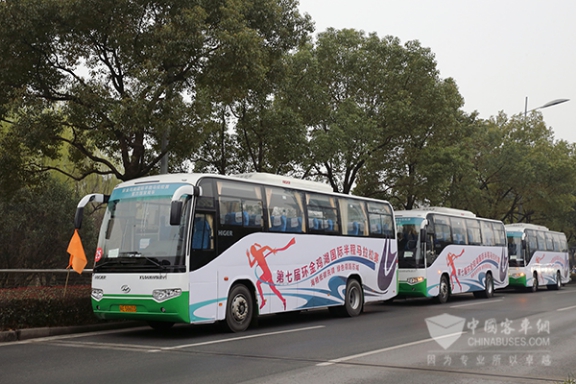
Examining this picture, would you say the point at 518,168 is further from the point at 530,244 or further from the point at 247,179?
the point at 247,179

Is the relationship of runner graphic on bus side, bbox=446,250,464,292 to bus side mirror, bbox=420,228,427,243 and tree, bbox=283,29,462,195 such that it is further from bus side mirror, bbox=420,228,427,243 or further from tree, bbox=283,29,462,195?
tree, bbox=283,29,462,195

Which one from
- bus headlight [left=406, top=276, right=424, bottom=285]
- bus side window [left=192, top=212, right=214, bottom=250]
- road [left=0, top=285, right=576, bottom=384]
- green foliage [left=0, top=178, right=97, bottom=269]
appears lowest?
road [left=0, top=285, right=576, bottom=384]

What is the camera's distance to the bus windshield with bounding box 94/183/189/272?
1219cm

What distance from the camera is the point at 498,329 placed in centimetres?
1373

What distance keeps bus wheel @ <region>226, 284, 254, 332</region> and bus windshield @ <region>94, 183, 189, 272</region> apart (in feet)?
5.46

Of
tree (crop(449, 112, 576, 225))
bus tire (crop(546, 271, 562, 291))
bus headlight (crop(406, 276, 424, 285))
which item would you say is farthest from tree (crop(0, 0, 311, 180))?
bus tire (crop(546, 271, 562, 291))

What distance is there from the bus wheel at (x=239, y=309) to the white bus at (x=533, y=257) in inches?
843

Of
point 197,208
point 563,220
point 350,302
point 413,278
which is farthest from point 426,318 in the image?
point 563,220

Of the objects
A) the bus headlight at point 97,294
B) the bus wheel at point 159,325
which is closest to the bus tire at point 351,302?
the bus wheel at point 159,325

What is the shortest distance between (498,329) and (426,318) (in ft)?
9.99

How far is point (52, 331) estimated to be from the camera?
12.9 m

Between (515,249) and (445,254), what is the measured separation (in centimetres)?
1015

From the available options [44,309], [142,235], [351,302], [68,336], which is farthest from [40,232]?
[142,235]

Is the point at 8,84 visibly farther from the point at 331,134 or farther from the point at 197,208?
the point at 331,134
